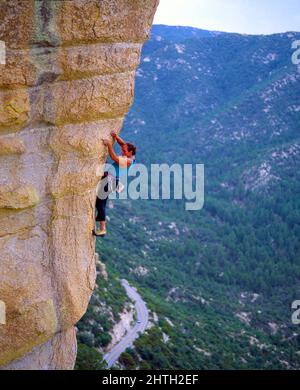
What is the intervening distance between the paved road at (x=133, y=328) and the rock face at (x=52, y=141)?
869 inches

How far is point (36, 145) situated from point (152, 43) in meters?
124

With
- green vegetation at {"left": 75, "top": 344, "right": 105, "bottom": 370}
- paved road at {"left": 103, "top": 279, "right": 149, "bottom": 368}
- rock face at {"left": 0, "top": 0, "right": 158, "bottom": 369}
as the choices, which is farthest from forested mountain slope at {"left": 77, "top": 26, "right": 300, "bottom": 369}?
rock face at {"left": 0, "top": 0, "right": 158, "bottom": 369}

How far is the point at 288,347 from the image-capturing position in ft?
168

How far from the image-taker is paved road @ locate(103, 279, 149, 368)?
110 feet

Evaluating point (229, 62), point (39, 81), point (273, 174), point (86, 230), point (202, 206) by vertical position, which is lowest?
point (202, 206)

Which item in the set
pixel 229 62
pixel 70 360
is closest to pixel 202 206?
pixel 229 62

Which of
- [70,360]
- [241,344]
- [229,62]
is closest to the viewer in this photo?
[70,360]

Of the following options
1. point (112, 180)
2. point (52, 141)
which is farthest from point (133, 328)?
point (52, 141)

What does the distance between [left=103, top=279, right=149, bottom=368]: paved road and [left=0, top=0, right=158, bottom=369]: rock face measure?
22075 mm

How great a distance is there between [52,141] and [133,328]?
32384mm

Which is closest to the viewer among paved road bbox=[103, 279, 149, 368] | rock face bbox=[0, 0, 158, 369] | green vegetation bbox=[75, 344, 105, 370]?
rock face bbox=[0, 0, 158, 369]

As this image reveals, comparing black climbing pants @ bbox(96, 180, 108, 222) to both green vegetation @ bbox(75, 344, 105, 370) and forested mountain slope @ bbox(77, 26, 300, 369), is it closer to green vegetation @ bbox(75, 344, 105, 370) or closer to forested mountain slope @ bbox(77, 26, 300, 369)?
green vegetation @ bbox(75, 344, 105, 370)

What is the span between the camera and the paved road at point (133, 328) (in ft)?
110
